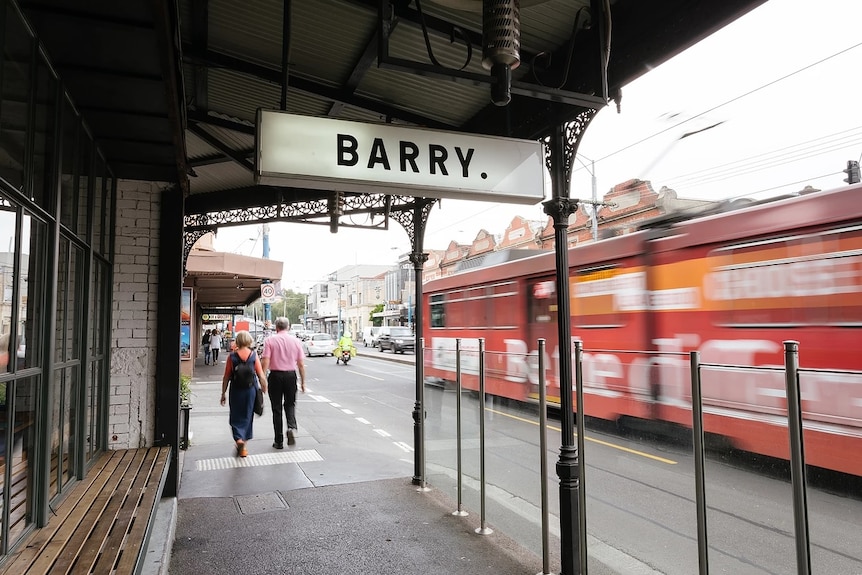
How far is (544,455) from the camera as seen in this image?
14.8ft

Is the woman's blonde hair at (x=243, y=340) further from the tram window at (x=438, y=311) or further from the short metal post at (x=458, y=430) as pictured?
the tram window at (x=438, y=311)

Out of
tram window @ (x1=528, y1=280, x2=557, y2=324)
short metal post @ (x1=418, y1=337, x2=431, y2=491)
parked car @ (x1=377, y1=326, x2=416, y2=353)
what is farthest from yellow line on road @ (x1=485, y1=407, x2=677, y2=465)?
parked car @ (x1=377, y1=326, x2=416, y2=353)

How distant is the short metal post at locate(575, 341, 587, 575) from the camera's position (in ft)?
13.1

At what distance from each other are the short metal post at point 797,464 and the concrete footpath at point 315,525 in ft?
6.99

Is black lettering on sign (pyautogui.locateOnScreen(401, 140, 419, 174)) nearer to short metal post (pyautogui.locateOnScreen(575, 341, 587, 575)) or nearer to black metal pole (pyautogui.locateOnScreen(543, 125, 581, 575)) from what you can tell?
black metal pole (pyautogui.locateOnScreen(543, 125, 581, 575))

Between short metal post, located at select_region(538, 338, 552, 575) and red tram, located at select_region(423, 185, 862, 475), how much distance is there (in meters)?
0.15

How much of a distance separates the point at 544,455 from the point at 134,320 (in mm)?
3970

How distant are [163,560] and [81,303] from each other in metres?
1.95

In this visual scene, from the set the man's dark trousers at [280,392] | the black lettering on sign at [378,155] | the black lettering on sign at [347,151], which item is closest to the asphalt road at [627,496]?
the man's dark trousers at [280,392]

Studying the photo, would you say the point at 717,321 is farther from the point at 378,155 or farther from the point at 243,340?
the point at 243,340

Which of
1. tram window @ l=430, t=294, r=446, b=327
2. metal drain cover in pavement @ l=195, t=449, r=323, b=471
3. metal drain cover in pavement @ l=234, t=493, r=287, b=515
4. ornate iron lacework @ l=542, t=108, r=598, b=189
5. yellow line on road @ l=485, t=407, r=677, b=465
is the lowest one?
metal drain cover in pavement @ l=195, t=449, r=323, b=471

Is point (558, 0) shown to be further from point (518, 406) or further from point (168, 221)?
point (168, 221)

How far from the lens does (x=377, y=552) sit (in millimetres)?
4496

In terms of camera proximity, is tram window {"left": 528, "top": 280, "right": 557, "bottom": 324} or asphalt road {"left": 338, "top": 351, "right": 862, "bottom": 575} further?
tram window {"left": 528, "top": 280, "right": 557, "bottom": 324}
